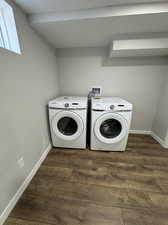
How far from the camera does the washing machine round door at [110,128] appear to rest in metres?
1.54

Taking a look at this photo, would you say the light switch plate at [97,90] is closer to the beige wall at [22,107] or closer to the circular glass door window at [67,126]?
the circular glass door window at [67,126]

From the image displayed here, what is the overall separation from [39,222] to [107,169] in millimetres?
924

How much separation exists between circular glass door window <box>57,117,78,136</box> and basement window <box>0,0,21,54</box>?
3.60 feet

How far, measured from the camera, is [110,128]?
68.6 inches

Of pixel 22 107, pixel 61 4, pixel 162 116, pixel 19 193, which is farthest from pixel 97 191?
pixel 61 4

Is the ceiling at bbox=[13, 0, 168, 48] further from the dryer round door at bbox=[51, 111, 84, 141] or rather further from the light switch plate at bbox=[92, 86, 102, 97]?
the dryer round door at bbox=[51, 111, 84, 141]

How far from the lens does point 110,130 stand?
174cm

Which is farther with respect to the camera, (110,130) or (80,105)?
(110,130)

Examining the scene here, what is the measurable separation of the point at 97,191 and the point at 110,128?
3.04 ft

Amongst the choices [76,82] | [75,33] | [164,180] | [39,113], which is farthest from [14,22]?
[164,180]

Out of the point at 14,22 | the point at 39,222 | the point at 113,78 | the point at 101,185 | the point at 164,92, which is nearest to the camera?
the point at 39,222

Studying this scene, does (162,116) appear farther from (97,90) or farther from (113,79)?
(97,90)

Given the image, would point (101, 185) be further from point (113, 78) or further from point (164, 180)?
point (113, 78)

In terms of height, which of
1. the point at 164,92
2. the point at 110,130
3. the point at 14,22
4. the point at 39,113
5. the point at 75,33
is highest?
the point at 75,33
